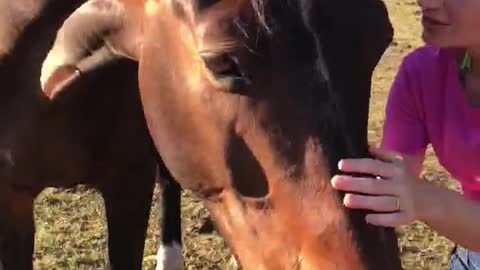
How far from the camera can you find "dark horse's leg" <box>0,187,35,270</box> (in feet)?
10.1

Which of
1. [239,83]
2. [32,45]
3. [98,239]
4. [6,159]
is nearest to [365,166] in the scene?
[239,83]

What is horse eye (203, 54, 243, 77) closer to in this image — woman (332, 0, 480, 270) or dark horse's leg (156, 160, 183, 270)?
woman (332, 0, 480, 270)

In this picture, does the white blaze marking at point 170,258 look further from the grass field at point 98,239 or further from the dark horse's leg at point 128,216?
the dark horse's leg at point 128,216

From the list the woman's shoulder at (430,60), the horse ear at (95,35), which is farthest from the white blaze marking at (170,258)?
the woman's shoulder at (430,60)

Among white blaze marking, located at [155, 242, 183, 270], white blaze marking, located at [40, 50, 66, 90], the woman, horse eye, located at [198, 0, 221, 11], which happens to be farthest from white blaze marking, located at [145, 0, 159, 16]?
white blaze marking, located at [155, 242, 183, 270]

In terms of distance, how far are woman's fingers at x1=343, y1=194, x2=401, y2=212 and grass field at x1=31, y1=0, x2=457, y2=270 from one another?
7.27 ft

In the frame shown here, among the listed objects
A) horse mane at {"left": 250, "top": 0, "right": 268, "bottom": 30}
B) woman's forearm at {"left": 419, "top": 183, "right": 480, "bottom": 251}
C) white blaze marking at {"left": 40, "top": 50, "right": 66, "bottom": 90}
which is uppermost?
horse mane at {"left": 250, "top": 0, "right": 268, "bottom": 30}

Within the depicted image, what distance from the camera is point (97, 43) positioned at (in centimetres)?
241

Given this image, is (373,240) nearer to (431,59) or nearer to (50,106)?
(431,59)

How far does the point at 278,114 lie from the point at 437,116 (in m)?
0.64

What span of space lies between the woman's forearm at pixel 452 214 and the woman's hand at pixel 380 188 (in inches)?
4.9

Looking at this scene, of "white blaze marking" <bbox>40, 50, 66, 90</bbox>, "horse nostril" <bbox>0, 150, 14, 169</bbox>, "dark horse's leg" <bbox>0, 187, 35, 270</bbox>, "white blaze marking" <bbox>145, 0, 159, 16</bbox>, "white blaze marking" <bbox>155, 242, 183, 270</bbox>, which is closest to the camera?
"white blaze marking" <bbox>145, 0, 159, 16</bbox>

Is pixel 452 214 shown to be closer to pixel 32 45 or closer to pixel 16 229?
pixel 32 45

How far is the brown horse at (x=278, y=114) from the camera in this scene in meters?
1.81
